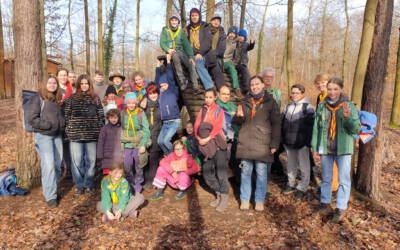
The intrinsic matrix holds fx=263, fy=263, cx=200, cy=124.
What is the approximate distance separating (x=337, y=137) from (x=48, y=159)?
14.2 feet

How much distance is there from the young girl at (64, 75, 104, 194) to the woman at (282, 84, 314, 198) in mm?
3309

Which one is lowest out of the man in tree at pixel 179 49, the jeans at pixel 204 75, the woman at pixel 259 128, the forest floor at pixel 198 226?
the forest floor at pixel 198 226

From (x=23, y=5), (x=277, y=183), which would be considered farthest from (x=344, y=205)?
(x=23, y=5)

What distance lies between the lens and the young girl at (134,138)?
4.65 m

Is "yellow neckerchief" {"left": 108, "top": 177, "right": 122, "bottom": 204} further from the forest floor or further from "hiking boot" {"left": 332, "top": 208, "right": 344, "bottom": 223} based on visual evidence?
"hiking boot" {"left": 332, "top": 208, "right": 344, "bottom": 223}

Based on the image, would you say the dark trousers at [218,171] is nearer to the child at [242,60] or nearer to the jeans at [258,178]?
the jeans at [258,178]

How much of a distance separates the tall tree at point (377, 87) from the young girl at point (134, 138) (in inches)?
147

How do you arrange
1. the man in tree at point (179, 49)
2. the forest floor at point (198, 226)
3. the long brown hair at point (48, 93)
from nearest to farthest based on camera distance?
the forest floor at point (198, 226)
the long brown hair at point (48, 93)
the man in tree at point (179, 49)

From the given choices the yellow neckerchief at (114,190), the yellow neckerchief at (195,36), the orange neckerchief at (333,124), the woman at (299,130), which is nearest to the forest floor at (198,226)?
the yellow neckerchief at (114,190)

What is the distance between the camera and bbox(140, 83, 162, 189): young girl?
201 inches

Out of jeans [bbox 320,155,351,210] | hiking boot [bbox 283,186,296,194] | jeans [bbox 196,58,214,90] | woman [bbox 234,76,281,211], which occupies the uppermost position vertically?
jeans [bbox 196,58,214,90]

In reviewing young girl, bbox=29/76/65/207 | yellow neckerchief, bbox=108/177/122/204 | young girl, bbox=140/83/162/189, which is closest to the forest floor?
yellow neckerchief, bbox=108/177/122/204

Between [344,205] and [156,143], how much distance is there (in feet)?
11.0

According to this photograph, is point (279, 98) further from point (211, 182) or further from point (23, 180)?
point (23, 180)
